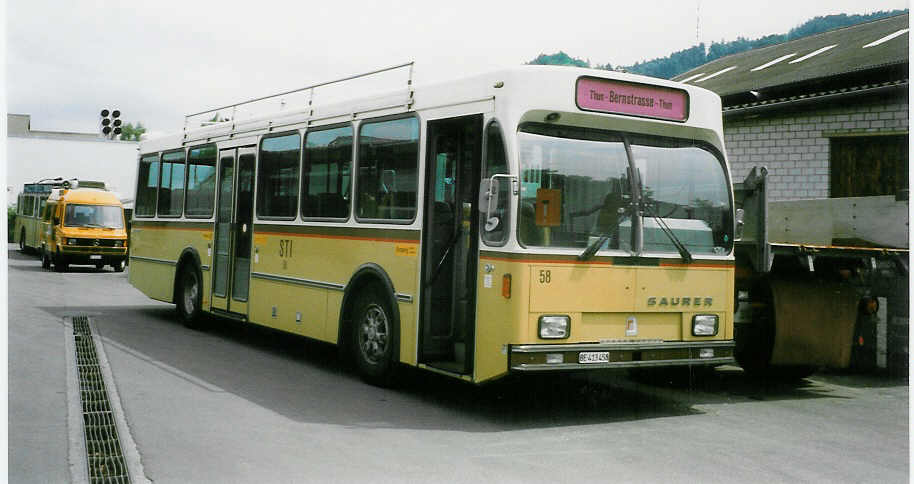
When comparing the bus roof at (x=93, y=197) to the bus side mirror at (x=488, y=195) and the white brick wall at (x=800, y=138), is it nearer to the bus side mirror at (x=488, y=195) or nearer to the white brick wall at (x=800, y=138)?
the white brick wall at (x=800, y=138)

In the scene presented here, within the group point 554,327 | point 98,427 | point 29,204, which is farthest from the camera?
point 29,204

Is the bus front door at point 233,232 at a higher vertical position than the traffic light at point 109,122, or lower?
lower

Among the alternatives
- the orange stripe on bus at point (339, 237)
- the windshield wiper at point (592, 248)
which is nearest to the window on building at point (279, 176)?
the orange stripe on bus at point (339, 237)

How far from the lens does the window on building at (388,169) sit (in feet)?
28.8

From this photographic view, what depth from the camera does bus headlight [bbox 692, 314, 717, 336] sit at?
8203 millimetres

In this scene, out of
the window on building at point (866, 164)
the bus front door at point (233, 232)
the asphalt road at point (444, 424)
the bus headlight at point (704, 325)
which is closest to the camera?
the asphalt road at point (444, 424)

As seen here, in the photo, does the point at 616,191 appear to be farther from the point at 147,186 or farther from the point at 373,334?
the point at 147,186

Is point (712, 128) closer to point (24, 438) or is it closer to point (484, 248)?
point (484, 248)

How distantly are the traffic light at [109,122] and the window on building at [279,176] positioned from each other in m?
2.72

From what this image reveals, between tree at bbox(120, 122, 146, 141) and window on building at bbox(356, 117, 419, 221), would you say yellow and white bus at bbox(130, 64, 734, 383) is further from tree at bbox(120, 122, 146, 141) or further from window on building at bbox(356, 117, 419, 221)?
tree at bbox(120, 122, 146, 141)

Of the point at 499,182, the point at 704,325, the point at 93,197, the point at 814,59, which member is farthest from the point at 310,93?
the point at 93,197

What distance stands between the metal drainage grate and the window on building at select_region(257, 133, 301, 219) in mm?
2578

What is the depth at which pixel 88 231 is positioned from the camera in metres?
24.9

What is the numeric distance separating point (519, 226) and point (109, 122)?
11.5 feet
